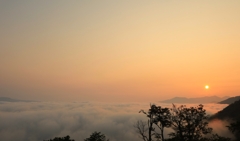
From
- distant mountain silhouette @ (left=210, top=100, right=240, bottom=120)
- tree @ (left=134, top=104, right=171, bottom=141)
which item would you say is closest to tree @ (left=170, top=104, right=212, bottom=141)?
tree @ (left=134, top=104, right=171, bottom=141)

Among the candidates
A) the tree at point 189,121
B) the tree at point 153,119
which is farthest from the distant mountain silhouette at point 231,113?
the tree at point 153,119

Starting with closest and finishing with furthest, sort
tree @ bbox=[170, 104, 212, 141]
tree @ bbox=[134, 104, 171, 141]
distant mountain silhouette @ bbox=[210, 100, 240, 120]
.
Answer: tree @ bbox=[134, 104, 171, 141]
tree @ bbox=[170, 104, 212, 141]
distant mountain silhouette @ bbox=[210, 100, 240, 120]

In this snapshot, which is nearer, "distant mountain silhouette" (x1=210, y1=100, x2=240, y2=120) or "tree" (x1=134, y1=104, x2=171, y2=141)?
"tree" (x1=134, y1=104, x2=171, y2=141)

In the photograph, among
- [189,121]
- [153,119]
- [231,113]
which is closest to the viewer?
[153,119]

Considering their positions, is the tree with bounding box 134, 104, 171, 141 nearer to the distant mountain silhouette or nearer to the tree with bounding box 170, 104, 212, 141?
the tree with bounding box 170, 104, 212, 141

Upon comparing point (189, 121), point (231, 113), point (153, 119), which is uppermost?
point (153, 119)

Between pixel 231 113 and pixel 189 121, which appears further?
pixel 231 113

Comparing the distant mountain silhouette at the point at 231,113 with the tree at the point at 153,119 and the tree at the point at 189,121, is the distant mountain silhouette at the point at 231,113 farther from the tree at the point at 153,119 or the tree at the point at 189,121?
the tree at the point at 153,119

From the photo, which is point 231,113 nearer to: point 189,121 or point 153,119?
point 189,121

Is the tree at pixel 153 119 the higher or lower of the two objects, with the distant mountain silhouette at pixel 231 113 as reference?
higher

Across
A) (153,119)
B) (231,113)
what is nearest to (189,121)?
(153,119)

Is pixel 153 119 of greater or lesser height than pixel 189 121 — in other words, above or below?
above

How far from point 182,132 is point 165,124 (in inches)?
214

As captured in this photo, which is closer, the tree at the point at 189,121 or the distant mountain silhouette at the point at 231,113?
the tree at the point at 189,121
